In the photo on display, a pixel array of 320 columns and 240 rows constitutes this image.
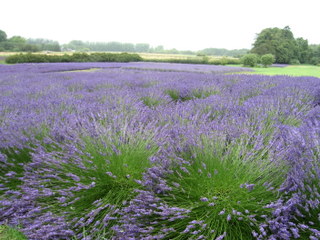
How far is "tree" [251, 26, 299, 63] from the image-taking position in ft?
104

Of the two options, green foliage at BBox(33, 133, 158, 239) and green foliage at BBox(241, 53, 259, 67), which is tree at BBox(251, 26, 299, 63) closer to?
green foliage at BBox(241, 53, 259, 67)

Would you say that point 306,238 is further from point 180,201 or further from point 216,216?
point 180,201

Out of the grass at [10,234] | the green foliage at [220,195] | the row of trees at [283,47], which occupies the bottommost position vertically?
the grass at [10,234]

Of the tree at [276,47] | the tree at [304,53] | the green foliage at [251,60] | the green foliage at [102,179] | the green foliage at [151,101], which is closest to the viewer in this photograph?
the green foliage at [102,179]

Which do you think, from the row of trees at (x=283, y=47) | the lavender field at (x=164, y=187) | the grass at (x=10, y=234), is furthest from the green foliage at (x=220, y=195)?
the row of trees at (x=283, y=47)

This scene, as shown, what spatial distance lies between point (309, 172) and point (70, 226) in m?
1.56

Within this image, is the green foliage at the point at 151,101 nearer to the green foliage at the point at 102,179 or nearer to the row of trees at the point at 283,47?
the green foliage at the point at 102,179

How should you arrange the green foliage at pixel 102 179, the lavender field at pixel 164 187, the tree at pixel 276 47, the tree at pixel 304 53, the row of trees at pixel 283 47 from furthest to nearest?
1. the tree at pixel 304 53
2. the row of trees at pixel 283 47
3. the tree at pixel 276 47
4. the green foliage at pixel 102 179
5. the lavender field at pixel 164 187

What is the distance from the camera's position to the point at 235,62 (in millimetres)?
27031

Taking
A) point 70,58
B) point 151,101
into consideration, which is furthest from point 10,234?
point 70,58

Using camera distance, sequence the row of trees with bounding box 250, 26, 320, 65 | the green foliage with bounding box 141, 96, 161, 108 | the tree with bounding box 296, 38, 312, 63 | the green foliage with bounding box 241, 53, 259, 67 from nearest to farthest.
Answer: the green foliage with bounding box 141, 96, 161, 108
the green foliage with bounding box 241, 53, 259, 67
the row of trees with bounding box 250, 26, 320, 65
the tree with bounding box 296, 38, 312, 63

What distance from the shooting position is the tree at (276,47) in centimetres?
3161

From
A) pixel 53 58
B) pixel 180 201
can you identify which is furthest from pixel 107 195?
pixel 53 58

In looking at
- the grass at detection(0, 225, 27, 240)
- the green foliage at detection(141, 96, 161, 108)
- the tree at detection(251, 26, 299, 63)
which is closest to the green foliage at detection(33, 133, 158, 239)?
the grass at detection(0, 225, 27, 240)
